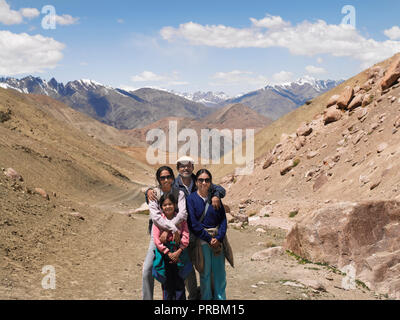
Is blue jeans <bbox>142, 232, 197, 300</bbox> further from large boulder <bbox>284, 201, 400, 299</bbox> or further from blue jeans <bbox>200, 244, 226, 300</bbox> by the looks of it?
large boulder <bbox>284, 201, 400, 299</bbox>

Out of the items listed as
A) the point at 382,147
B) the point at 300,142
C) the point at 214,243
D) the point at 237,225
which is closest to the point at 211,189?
the point at 214,243

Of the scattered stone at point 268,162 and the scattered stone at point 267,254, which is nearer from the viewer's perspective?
the scattered stone at point 267,254

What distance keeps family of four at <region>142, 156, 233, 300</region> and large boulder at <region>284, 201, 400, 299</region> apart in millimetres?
5609

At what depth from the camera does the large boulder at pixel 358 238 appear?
984 cm

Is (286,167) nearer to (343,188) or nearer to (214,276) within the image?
(343,188)

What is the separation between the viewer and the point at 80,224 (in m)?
15.8

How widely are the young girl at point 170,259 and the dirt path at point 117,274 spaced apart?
2.11 meters

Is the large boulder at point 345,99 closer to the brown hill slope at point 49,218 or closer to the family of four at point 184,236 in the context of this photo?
the brown hill slope at point 49,218

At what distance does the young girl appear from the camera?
5.75m

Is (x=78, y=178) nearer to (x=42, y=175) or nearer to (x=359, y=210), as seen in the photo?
(x=42, y=175)

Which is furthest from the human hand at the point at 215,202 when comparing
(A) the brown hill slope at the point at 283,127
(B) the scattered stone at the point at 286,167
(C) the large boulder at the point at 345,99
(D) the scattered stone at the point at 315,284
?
(A) the brown hill slope at the point at 283,127

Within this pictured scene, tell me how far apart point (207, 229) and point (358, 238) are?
6.43m
